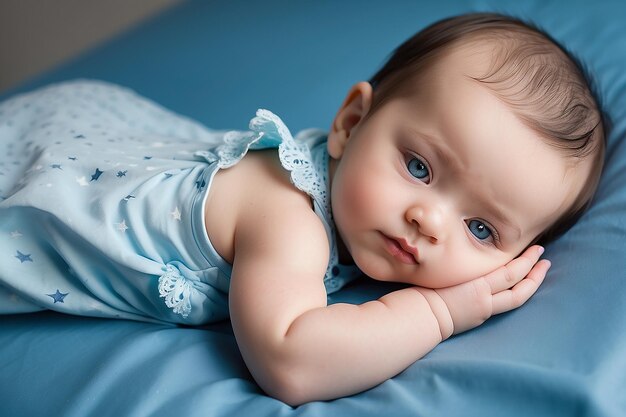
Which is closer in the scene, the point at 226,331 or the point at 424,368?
the point at 424,368

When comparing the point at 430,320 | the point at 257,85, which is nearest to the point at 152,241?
the point at 430,320

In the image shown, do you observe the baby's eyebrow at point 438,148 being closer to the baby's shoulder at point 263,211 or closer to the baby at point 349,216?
the baby at point 349,216

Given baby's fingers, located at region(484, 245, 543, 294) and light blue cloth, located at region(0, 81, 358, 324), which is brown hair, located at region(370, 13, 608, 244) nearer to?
baby's fingers, located at region(484, 245, 543, 294)

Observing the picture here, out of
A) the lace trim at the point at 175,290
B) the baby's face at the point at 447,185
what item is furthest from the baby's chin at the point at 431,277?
the lace trim at the point at 175,290

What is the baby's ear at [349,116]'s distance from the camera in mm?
1026

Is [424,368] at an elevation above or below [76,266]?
above

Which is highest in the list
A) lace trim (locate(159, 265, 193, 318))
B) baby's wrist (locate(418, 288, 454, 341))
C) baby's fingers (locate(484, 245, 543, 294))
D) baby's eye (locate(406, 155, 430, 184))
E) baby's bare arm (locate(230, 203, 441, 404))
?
baby's eye (locate(406, 155, 430, 184))

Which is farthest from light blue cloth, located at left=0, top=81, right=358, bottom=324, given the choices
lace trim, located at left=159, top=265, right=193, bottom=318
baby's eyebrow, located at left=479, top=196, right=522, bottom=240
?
baby's eyebrow, located at left=479, top=196, right=522, bottom=240

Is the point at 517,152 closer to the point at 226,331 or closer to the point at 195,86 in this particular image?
the point at 226,331

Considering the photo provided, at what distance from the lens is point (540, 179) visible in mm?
887

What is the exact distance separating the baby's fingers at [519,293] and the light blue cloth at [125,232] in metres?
0.24

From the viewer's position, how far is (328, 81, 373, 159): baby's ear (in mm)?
1026

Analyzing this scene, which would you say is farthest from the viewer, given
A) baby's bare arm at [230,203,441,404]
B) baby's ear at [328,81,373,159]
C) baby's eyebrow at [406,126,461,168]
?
baby's ear at [328,81,373,159]

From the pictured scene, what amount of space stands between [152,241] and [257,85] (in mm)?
832
